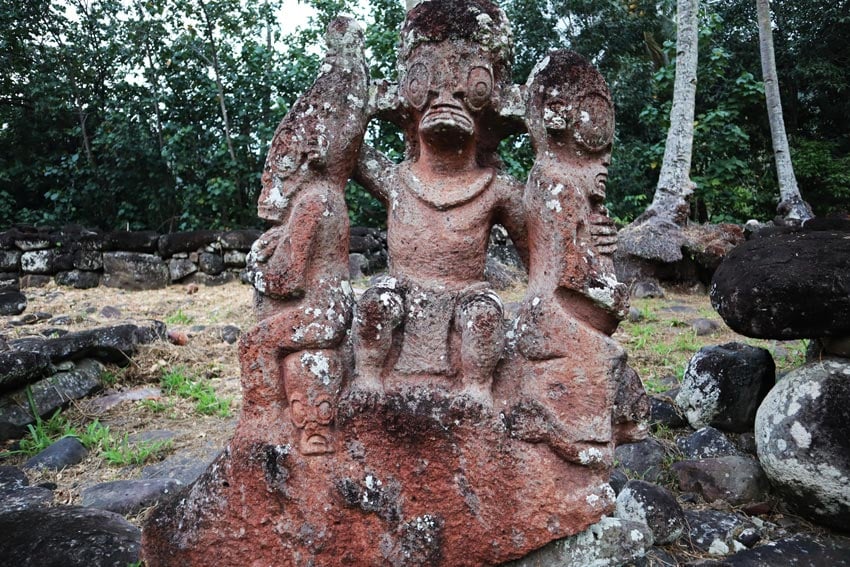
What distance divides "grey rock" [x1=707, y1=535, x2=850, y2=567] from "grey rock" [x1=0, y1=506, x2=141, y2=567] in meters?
2.57

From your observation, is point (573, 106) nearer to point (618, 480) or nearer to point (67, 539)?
point (618, 480)

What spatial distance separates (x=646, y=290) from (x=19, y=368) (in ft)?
22.7

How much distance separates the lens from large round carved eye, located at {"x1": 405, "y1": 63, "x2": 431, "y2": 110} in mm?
2572

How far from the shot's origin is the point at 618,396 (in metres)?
2.43

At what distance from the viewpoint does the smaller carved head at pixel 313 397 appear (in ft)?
7.82

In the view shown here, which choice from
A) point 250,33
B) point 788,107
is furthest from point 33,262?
point 788,107

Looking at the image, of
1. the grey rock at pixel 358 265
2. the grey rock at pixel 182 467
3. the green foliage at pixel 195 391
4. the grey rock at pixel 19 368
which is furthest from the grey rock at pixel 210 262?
the grey rock at pixel 182 467

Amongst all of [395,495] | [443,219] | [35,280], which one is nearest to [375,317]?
[443,219]

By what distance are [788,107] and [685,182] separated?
8.18 metres

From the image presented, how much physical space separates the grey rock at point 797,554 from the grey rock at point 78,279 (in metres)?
9.01

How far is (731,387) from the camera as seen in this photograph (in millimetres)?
4086

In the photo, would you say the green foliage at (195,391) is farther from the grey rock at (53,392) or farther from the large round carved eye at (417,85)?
the large round carved eye at (417,85)

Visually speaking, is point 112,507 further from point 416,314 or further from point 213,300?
point 213,300

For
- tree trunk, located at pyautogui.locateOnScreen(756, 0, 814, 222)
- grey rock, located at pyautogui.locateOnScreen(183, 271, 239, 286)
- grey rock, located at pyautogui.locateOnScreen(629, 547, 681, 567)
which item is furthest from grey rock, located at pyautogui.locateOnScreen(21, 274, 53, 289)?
tree trunk, located at pyautogui.locateOnScreen(756, 0, 814, 222)
